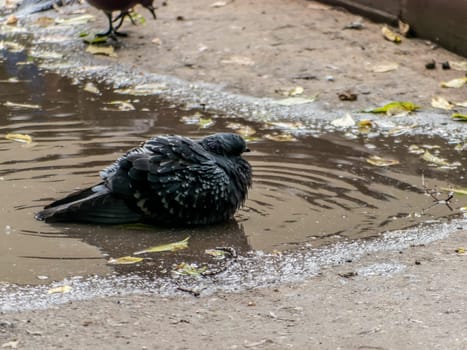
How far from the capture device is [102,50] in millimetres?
10273

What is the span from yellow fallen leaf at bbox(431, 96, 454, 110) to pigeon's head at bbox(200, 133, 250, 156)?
8.94 ft

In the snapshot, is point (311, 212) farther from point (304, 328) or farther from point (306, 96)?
point (306, 96)

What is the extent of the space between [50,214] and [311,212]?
5.14 feet

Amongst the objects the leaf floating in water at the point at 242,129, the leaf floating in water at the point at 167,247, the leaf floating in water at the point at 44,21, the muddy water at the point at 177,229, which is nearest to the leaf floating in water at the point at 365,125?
the muddy water at the point at 177,229

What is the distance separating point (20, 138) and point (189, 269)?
8.95 feet

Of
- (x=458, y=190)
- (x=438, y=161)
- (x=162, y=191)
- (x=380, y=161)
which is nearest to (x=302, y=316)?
(x=162, y=191)

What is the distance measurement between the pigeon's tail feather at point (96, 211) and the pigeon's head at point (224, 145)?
619 millimetres

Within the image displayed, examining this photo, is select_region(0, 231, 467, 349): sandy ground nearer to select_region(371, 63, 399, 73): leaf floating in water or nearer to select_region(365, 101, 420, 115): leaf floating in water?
A: select_region(365, 101, 420, 115): leaf floating in water

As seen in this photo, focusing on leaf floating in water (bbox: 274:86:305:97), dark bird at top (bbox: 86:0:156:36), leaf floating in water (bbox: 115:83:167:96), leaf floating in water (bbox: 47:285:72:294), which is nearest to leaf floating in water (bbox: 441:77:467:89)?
leaf floating in water (bbox: 274:86:305:97)

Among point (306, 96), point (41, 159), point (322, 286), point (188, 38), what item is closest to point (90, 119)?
point (41, 159)

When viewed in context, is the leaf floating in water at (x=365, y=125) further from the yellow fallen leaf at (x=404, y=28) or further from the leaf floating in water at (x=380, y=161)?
the yellow fallen leaf at (x=404, y=28)

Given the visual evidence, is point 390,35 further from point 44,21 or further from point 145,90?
point 44,21

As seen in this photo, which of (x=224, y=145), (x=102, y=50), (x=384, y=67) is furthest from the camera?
(x=102, y=50)

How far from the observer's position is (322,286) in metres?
5.02
